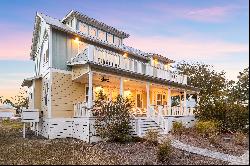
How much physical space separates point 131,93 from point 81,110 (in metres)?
10.1

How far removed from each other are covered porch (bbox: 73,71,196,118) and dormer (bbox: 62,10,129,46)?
462 centimetres

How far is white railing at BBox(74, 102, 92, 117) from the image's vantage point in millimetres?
18209

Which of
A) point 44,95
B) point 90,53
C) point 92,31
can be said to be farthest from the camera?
point 92,31

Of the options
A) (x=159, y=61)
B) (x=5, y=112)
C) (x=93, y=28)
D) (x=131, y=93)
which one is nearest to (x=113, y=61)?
(x=93, y=28)

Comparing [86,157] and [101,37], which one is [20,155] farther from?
[101,37]

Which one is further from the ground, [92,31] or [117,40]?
[92,31]

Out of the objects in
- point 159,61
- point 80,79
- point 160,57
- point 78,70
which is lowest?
point 80,79

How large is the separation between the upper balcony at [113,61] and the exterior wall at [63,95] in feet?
4.78

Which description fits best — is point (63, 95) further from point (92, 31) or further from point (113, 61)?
point (92, 31)

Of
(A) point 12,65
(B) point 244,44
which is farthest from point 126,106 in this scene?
(A) point 12,65

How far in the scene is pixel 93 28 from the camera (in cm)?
2584

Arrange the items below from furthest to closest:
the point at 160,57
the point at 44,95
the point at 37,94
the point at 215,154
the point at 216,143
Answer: the point at 160,57 → the point at 37,94 → the point at 44,95 → the point at 216,143 → the point at 215,154

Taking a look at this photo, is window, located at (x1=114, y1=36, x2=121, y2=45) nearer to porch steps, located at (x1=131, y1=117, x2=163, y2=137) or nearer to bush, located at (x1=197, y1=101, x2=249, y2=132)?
bush, located at (x1=197, y1=101, x2=249, y2=132)

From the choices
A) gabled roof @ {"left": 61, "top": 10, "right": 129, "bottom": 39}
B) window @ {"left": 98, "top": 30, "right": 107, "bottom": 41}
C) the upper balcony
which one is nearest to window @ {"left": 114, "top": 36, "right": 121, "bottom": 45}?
gabled roof @ {"left": 61, "top": 10, "right": 129, "bottom": 39}
